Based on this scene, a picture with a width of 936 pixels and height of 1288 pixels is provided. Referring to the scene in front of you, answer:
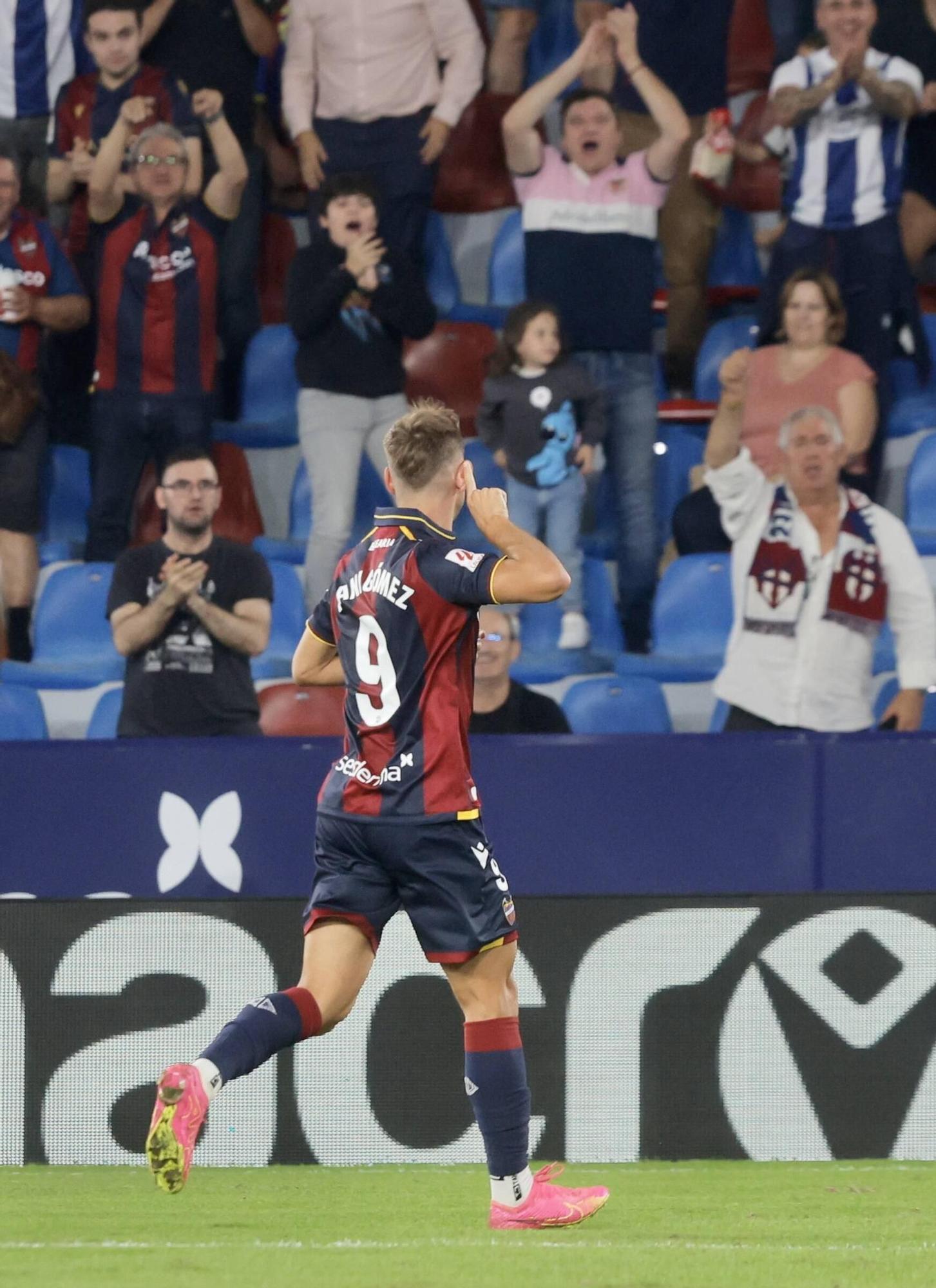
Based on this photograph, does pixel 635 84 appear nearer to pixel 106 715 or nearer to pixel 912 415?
pixel 912 415

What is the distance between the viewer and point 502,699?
7.81 metres

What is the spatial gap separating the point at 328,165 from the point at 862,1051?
17.1 ft

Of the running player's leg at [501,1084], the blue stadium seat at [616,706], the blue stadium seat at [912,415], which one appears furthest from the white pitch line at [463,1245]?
the blue stadium seat at [912,415]

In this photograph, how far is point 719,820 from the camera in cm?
723

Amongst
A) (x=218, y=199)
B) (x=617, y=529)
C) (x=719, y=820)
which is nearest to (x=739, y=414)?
(x=617, y=529)

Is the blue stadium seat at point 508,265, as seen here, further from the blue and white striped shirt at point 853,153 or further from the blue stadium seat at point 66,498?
the blue stadium seat at point 66,498

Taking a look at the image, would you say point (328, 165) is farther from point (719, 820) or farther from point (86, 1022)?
point (86, 1022)

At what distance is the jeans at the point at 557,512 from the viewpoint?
8.52 meters

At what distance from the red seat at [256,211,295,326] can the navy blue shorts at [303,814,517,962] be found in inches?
237

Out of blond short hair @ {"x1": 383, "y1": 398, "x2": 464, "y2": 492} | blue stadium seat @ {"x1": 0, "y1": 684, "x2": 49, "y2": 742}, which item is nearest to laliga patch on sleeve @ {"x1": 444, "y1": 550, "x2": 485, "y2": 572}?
blond short hair @ {"x1": 383, "y1": 398, "x2": 464, "y2": 492}

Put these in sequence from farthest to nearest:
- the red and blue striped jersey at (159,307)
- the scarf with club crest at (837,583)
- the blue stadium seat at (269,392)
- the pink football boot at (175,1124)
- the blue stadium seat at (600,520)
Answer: the blue stadium seat at (269,392) → the blue stadium seat at (600,520) → the red and blue striped jersey at (159,307) → the scarf with club crest at (837,583) → the pink football boot at (175,1124)

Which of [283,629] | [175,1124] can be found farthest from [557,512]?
[175,1124]

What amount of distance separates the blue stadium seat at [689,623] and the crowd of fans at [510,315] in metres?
0.10

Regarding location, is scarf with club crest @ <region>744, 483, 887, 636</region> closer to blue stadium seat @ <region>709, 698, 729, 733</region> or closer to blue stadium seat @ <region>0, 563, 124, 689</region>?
blue stadium seat @ <region>709, 698, 729, 733</region>
